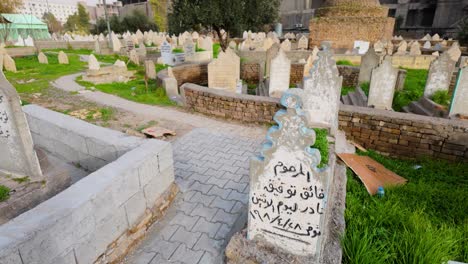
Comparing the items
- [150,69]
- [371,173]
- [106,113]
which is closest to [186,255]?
[371,173]

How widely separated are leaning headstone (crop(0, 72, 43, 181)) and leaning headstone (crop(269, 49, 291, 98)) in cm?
641

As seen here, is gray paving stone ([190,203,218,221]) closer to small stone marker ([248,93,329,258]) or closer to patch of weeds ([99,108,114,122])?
small stone marker ([248,93,329,258])

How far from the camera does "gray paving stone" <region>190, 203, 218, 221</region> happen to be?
3.33 metres

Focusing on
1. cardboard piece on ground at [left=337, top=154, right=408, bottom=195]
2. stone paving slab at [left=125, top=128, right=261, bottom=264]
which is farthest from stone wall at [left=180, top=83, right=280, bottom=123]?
cardboard piece on ground at [left=337, top=154, right=408, bottom=195]

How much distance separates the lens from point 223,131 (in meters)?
6.14

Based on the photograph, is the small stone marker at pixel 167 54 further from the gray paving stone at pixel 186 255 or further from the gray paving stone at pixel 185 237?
the gray paving stone at pixel 186 255

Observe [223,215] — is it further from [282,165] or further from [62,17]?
[62,17]

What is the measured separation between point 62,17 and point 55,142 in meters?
132

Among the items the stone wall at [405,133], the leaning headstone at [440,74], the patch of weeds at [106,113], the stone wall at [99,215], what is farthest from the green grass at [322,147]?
the leaning headstone at [440,74]

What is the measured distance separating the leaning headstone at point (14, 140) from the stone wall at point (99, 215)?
1194mm

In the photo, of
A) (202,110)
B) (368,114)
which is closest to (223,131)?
(202,110)

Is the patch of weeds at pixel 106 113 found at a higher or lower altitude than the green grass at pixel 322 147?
lower

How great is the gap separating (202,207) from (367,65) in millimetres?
8835

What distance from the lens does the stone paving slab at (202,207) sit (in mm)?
2777
